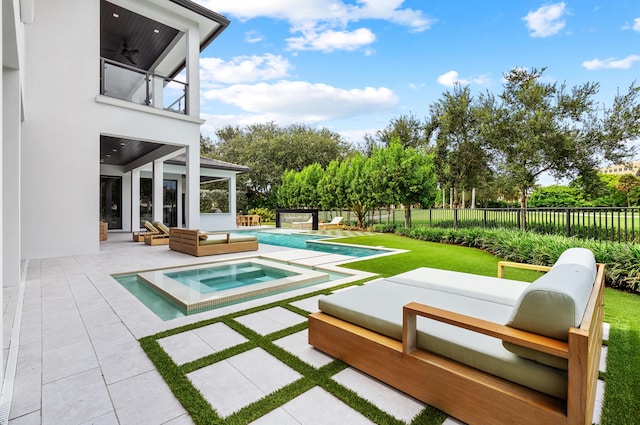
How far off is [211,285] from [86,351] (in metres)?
2.54

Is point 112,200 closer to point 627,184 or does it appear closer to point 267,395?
point 267,395

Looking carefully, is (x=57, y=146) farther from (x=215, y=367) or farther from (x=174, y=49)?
(x=215, y=367)

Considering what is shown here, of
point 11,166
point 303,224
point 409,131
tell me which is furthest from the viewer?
point 409,131

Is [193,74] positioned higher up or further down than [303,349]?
higher up

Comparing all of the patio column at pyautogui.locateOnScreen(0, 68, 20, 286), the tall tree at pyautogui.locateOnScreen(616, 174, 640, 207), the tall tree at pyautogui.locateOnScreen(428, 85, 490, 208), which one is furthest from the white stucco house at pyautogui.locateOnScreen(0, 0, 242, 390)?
the tall tree at pyautogui.locateOnScreen(616, 174, 640, 207)

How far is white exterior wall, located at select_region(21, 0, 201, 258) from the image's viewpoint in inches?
292

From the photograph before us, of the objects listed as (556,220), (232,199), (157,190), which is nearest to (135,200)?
(157,190)

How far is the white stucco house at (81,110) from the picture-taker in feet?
22.7

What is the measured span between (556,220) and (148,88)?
41.3ft

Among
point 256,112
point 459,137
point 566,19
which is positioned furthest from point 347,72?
point 256,112

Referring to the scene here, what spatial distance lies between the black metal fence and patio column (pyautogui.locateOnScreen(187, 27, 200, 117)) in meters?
10.2

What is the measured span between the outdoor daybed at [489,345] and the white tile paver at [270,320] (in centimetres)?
65

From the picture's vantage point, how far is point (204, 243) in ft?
26.3

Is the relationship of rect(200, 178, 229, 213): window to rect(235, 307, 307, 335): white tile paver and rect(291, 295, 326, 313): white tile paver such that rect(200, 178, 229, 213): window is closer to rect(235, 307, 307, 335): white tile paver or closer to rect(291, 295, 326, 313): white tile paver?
rect(291, 295, 326, 313): white tile paver
